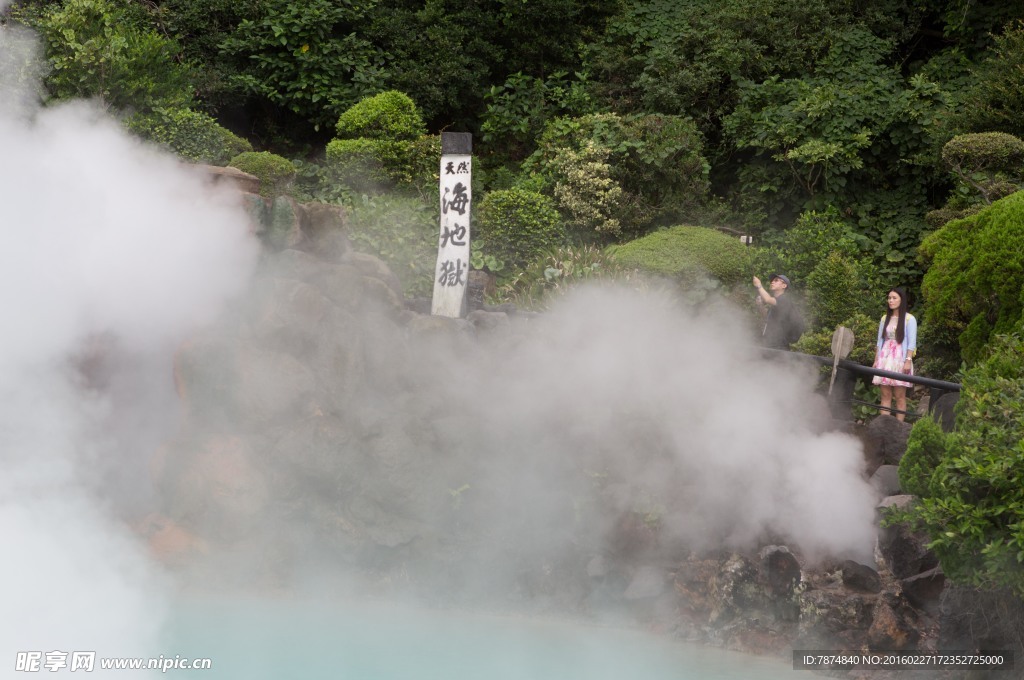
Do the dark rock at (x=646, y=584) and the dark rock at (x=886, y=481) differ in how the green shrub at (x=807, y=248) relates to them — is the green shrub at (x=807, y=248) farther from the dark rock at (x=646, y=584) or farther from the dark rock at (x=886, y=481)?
the dark rock at (x=646, y=584)

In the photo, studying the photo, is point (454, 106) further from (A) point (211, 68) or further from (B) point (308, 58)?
(A) point (211, 68)

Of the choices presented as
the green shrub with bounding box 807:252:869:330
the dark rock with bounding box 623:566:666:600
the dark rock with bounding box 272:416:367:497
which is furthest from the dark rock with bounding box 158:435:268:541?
the green shrub with bounding box 807:252:869:330

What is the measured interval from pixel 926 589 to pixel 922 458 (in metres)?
1.10

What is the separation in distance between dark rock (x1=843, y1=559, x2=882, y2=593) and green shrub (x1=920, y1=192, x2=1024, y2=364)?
2.27 metres

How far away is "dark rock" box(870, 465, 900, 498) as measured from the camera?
8055mm

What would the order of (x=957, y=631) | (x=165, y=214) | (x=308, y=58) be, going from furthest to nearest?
(x=308, y=58) → (x=165, y=214) → (x=957, y=631)

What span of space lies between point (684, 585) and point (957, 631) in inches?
72.5

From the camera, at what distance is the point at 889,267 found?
12.6 m

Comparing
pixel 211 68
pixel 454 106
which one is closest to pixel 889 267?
pixel 454 106

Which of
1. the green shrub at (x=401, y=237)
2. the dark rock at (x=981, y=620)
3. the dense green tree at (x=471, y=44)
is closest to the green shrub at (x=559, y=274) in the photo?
the green shrub at (x=401, y=237)

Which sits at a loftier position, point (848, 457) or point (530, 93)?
point (530, 93)

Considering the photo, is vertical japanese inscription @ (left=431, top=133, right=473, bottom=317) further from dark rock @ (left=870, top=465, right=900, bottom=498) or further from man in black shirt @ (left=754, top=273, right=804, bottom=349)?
dark rock @ (left=870, top=465, right=900, bottom=498)

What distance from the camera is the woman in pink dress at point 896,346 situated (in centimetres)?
916

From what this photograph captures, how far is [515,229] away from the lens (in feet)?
38.6
